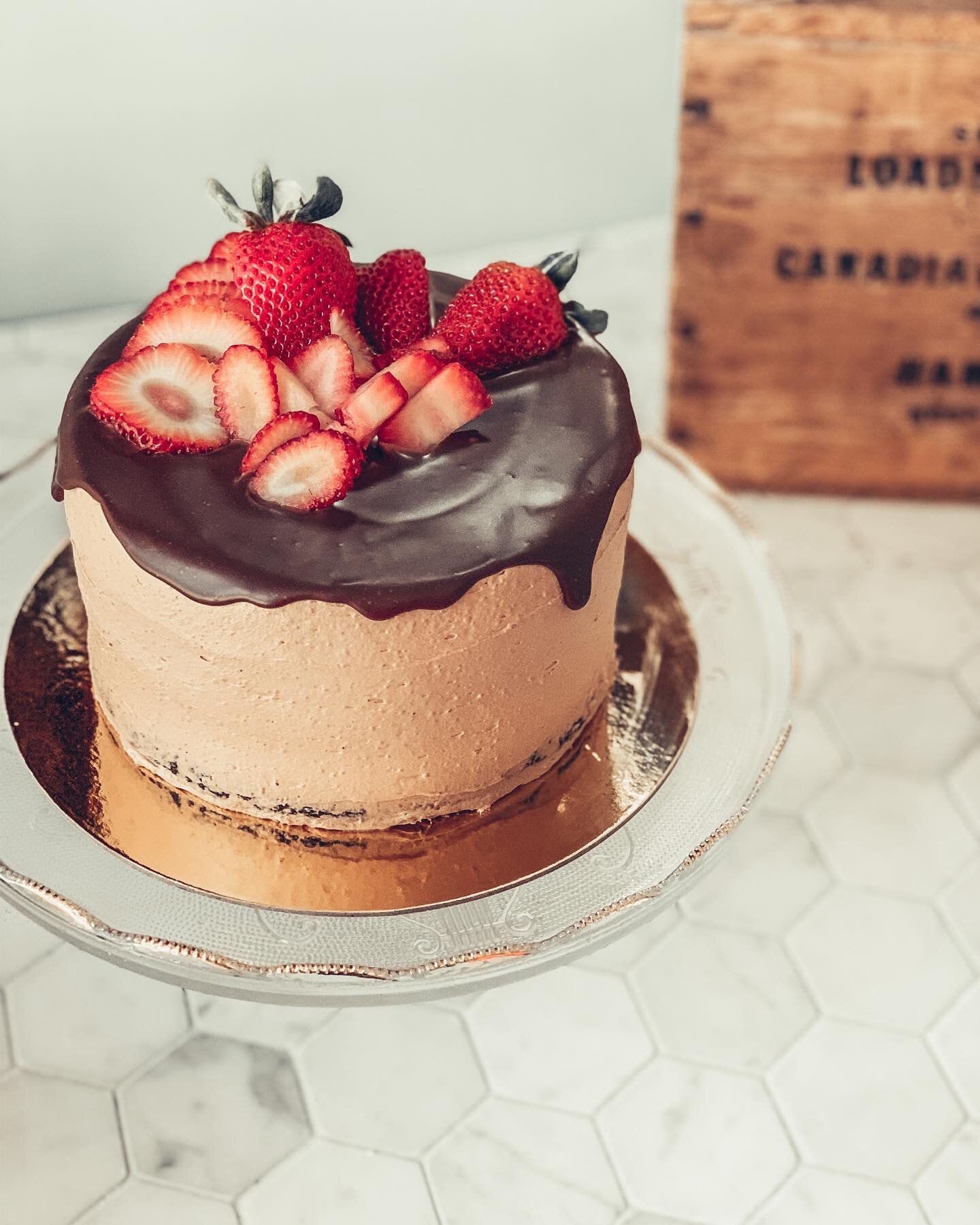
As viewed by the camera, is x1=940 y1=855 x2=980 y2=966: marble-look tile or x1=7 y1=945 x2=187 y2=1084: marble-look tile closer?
x1=7 y1=945 x2=187 y2=1084: marble-look tile

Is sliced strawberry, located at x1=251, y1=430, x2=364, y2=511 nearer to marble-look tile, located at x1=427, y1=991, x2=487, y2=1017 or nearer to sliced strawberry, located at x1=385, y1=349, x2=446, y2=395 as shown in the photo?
sliced strawberry, located at x1=385, y1=349, x2=446, y2=395

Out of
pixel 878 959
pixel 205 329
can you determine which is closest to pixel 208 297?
pixel 205 329

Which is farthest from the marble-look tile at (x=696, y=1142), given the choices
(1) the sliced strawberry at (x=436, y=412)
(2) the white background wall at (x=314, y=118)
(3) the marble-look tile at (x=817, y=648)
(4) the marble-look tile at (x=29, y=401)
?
(2) the white background wall at (x=314, y=118)

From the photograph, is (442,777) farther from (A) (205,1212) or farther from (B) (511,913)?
(A) (205,1212)

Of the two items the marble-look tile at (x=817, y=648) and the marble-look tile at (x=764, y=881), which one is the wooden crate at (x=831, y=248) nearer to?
the marble-look tile at (x=817, y=648)

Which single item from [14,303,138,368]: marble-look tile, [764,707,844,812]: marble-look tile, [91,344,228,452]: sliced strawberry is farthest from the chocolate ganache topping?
[14,303,138,368]: marble-look tile

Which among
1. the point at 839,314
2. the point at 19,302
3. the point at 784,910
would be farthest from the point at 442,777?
the point at 19,302
